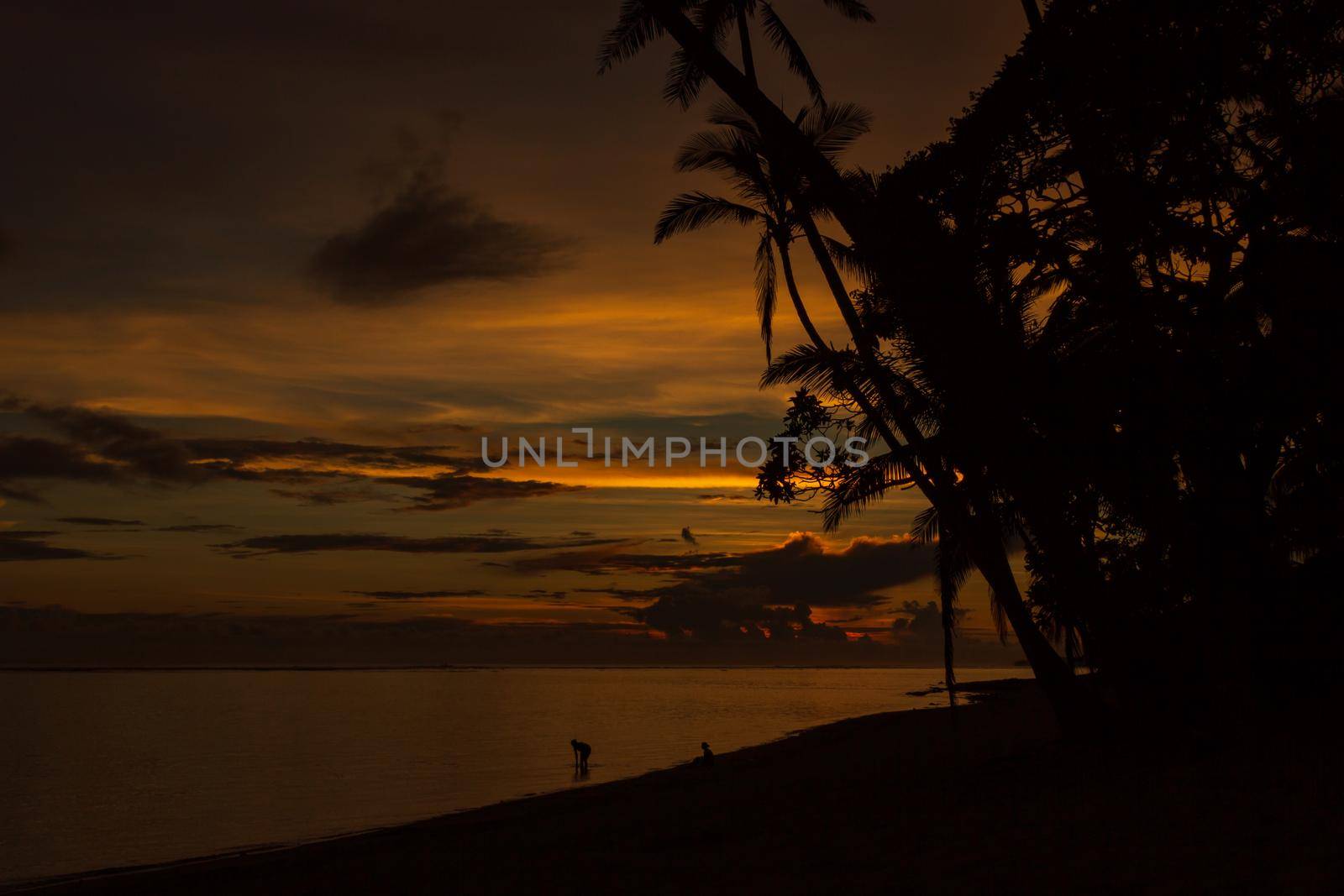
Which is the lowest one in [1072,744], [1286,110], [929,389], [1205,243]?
[1072,744]

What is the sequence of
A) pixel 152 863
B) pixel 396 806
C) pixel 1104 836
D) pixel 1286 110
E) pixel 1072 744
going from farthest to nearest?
1. pixel 396 806
2. pixel 152 863
3. pixel 1072 744
4. pixel 1286 110
5. pixel 1104 836

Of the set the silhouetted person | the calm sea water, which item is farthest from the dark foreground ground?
the silhouetted person

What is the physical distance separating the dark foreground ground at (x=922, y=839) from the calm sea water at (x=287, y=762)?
4.46 m

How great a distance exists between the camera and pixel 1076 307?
12.4 m

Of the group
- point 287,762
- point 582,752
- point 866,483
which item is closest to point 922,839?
point 866,483

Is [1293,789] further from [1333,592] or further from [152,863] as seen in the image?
[152,863]

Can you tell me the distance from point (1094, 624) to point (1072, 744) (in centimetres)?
174

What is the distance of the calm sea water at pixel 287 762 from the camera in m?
18.4

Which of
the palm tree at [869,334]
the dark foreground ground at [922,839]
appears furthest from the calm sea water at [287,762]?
the palm tree at [869,334]

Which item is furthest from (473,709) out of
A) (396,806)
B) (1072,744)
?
(1072,744)

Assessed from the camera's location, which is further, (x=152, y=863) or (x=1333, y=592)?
(x=152, y=863)

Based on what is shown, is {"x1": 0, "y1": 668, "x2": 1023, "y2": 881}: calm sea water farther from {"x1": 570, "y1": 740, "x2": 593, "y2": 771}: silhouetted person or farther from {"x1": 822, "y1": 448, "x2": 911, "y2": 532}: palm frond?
{"x1": 822, "y1": 448, "x2": 911, "y2": 532}: palm frond

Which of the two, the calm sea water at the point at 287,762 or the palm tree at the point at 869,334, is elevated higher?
the palm tree at the point at 869,334

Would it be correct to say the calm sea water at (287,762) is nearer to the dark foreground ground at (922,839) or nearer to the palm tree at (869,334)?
the dark foreground ground at (922,839)
